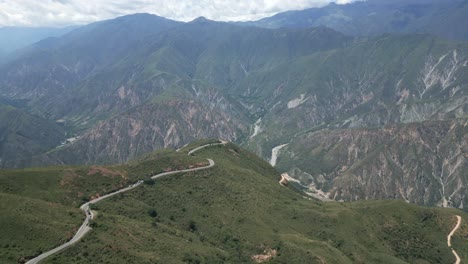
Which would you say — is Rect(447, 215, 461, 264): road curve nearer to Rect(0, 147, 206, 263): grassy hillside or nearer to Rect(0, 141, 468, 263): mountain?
Rect(0, 141, 468, 263): mountain

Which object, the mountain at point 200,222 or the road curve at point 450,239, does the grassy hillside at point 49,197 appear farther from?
the road curve at point 450,239

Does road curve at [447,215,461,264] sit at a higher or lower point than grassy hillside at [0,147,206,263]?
lower

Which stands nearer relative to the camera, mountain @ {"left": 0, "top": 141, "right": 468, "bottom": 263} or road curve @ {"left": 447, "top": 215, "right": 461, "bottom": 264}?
mountain @ {"left": 0, "top": 141, "right": 468, "bottom": 263}

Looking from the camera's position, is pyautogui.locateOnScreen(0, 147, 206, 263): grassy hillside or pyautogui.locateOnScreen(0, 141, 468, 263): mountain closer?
pyautogui.locateOnScreen(0, 147, 206, 263): grassy hillside

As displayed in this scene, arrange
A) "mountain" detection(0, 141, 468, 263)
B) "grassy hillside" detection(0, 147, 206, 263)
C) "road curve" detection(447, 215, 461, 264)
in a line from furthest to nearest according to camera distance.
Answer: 1. "road curve" detection(447, 215, 461, 264)
2. "mountain" detection(0, 141, 468, 263)
3. "grassy hillside" detection(0, 147, 206, 263)

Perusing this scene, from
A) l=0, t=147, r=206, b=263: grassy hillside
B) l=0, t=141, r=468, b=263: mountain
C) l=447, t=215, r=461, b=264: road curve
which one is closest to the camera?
l=0, t=147, r=206, b=263: grassy hillside

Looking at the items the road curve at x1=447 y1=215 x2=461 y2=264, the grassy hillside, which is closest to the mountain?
the grassy hillside

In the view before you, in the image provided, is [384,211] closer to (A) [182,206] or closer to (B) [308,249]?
(B) [308,249]

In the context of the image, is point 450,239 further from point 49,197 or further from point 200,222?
point 49,197

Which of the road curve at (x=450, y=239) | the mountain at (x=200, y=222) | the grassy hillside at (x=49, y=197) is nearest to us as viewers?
the grassy hillside at (x=49, y=197)

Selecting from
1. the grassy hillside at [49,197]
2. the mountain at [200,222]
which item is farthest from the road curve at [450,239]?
the grassy hillside at [49,197]
